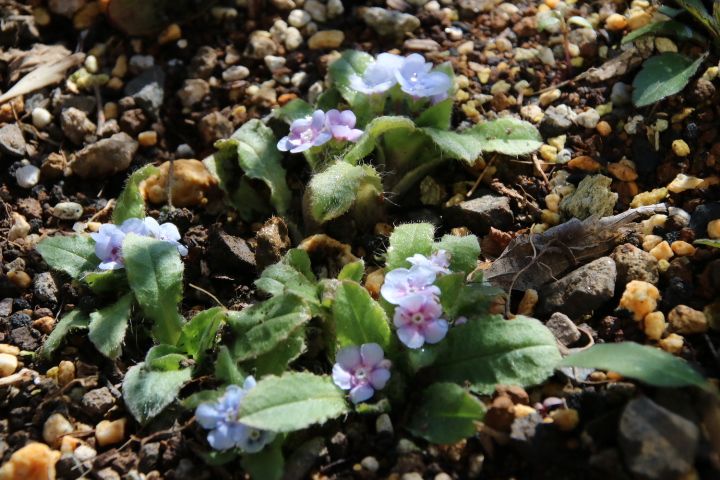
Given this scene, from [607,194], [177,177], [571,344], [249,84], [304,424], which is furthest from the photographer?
[249,84]

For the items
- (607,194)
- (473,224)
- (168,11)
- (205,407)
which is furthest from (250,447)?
(168,11)

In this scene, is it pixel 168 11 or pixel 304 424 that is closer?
pixel 304 424

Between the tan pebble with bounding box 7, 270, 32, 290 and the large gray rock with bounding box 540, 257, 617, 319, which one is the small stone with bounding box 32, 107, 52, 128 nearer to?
the tan pebble with bounding box 7, 270, 32, 290

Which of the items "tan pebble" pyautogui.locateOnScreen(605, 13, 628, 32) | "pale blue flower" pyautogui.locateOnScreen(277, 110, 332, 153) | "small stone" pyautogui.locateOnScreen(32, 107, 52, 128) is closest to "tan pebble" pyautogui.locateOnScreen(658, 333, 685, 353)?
"pale blue flower" pyautogui.locateOnScreen(277, 110, 332, 153)

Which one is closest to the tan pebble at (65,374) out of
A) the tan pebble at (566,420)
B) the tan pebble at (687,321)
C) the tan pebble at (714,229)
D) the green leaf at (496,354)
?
the green leaf at (496,354)

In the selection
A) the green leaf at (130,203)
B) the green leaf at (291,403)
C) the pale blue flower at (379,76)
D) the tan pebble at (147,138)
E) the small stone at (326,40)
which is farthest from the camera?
the small stone at (326,40)

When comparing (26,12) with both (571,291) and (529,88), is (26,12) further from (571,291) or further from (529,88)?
(571,291)

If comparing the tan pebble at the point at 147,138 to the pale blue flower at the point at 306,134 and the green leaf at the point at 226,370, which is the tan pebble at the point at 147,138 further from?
the green leaf at the point at 226,370
